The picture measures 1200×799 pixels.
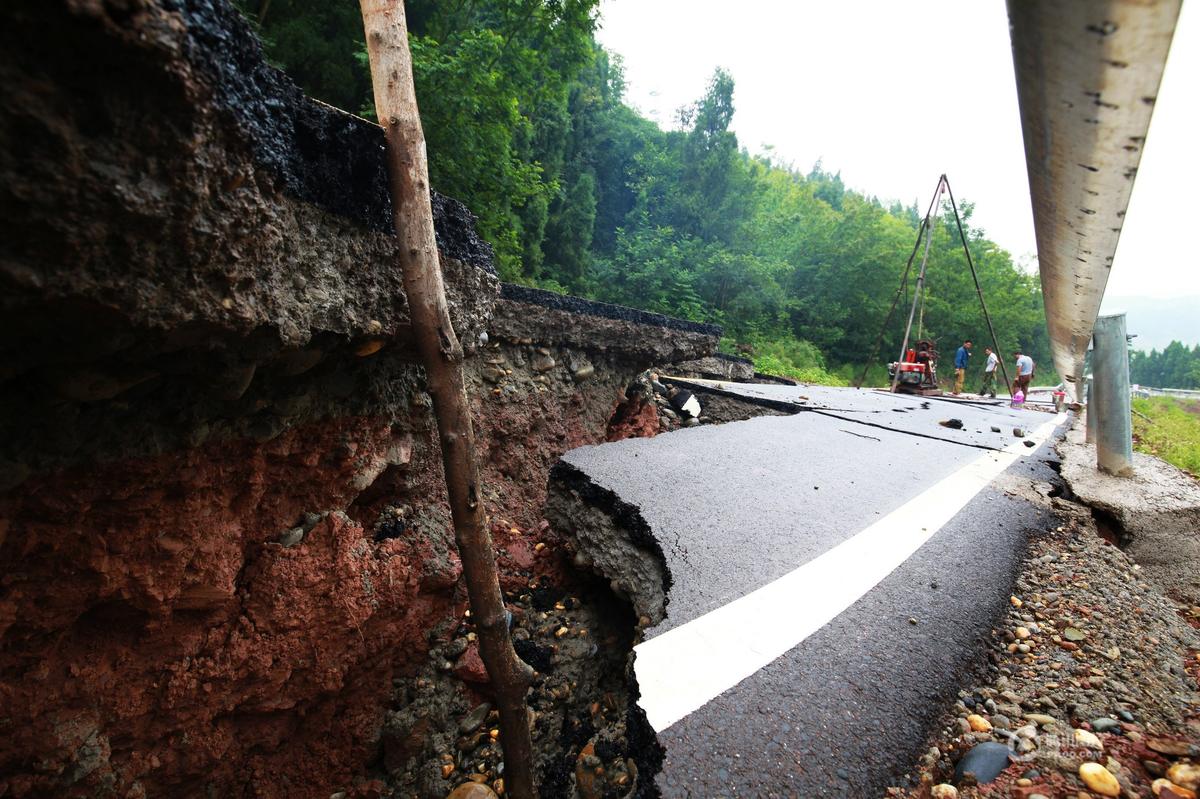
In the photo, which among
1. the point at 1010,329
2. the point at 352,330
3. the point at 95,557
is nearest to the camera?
the point at 95,557

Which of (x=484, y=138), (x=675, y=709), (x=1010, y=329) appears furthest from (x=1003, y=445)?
(x=1010, y=329)

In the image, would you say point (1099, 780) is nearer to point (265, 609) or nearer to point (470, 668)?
point (470, 668)

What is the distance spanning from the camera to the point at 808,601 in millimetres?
1678

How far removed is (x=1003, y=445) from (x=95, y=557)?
6.18 m

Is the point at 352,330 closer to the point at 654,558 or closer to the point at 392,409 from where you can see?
the point at 392,409

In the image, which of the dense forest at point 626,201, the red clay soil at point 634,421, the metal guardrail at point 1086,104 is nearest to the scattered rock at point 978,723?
the metal guardrail at point 1086,104

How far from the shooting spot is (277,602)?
1987 mm

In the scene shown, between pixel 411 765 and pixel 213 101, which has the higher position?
pixel 213 101

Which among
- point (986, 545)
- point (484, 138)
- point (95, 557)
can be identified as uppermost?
point (484, 138)

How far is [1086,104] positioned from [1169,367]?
241 feet

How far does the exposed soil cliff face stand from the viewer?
0.87 m

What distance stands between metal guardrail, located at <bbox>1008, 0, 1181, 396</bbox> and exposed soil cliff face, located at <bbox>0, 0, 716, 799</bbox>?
154 cm

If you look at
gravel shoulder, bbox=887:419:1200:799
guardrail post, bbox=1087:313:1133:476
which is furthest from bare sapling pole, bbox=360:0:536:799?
guardrail post, bbox=1087:313:1133:476

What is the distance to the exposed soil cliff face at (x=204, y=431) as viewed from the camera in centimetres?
87
